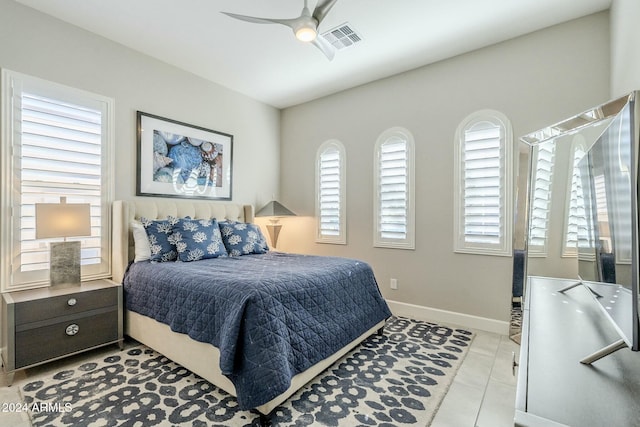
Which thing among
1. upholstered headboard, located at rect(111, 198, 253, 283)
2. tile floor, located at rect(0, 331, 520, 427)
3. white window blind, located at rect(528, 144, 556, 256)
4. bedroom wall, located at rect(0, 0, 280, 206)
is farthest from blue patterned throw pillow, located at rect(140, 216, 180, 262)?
white window blind, located at rect(528, 144, 556, 256)

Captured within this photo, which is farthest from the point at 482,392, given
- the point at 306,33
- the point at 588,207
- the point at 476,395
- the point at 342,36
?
the point at 342,36

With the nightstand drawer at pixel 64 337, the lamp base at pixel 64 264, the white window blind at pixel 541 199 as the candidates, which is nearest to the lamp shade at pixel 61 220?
the lamp base at pixel 64 264

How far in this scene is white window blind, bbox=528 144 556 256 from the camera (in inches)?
69.6

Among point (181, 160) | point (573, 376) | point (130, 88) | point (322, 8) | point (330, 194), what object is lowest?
point (573, 376)

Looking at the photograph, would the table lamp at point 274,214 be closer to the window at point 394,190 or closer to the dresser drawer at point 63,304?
the window at point 394,190

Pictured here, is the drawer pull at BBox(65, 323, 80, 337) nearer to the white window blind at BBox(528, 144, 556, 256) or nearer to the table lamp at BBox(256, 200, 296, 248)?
the table lamp at BBox(256, 200, 296, 248)

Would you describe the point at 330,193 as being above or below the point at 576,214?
above

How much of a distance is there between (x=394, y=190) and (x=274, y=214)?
65.9 inches

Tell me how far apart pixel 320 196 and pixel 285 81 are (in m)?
1.60

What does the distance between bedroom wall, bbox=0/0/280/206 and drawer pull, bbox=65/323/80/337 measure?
1.29m

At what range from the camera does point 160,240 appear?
2.90 meters

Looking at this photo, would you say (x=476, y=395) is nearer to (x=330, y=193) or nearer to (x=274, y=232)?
(x=330, y=193)

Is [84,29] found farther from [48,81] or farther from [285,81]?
[285,81]

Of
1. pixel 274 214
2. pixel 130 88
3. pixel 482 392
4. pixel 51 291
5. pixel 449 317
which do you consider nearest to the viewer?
pixel 482 392
